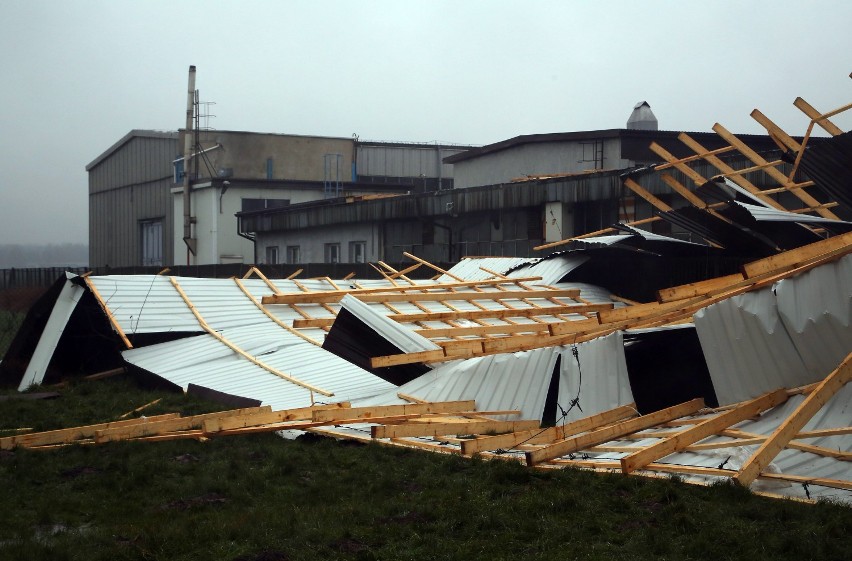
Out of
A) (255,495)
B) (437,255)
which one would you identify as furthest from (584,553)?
(437,255)

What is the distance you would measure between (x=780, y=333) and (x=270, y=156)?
3848 cm

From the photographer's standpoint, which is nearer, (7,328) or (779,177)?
(779,177)

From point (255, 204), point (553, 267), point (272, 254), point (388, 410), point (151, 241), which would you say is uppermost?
point (255, 204)

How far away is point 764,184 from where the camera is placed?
21.7m

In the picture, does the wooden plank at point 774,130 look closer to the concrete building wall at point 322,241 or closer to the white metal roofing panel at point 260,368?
the white metal roofing panel at point 260,368

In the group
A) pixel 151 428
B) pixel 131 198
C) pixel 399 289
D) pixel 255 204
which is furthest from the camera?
pixel 131 198

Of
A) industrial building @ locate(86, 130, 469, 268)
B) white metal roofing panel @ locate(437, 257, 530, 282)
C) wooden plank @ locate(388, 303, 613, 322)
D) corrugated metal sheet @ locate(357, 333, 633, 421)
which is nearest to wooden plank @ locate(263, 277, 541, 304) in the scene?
white metal roofing panel @ locate(437, 257, 530, 282)

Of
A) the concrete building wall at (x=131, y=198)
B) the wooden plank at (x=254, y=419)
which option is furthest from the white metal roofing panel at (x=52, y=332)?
the concrete building wall at (x=131, y=198)

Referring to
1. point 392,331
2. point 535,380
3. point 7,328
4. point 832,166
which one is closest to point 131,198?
point 7,328

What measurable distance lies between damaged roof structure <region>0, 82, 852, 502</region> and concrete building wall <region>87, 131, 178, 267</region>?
99.9ft

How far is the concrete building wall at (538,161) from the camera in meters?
31.5

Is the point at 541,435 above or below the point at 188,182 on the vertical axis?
below

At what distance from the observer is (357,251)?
34.2 m

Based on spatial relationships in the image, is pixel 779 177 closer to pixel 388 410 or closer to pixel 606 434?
pixel 606 434
